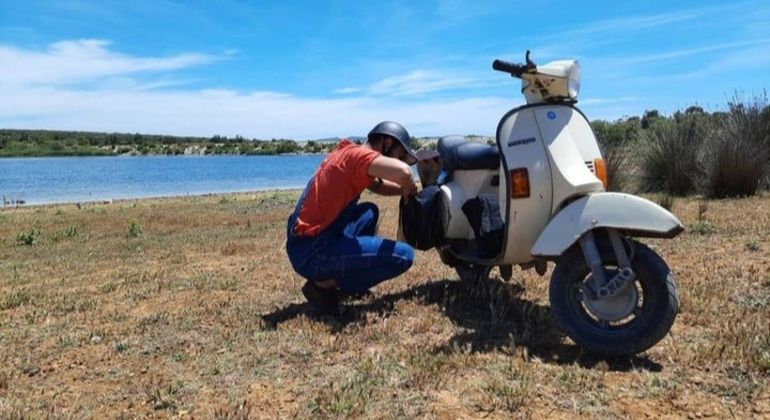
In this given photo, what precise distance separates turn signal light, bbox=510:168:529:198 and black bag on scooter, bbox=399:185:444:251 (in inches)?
37.2

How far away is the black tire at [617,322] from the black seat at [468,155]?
118cm

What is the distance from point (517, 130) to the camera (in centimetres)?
398

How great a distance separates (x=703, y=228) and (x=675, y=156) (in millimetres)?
6114

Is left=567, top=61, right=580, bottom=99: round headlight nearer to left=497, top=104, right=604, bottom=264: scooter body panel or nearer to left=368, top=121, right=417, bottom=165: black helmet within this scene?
left=497, top=104, right=604, bottom=264: scooter body panel

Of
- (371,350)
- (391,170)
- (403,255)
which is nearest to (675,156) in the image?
(403,255)

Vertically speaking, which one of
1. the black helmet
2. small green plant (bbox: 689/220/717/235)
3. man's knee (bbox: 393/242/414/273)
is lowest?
small green plant (bbox: 689/220/717/235)

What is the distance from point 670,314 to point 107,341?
3519 mm

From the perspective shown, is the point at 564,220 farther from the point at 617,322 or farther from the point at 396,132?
the point at 396,132

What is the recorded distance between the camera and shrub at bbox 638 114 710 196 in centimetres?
1257

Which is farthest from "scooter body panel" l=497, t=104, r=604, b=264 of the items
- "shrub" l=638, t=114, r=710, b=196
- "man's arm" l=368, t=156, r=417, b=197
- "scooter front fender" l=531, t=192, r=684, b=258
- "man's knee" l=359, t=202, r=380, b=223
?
"shrub" l=638, t=114, r=710, b=196

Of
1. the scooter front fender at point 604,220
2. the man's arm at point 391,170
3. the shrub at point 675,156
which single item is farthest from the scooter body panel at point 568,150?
the shrub at point 675,156

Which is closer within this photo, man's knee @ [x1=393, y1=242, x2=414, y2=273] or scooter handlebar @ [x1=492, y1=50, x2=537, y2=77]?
scooter handlebar @ [x1=492, y1=50, x2=537, y2=77]

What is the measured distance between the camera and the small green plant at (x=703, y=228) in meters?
7.18

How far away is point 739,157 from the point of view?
11.4 m
